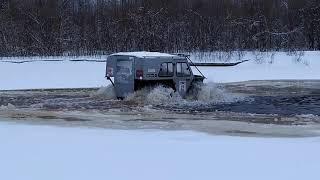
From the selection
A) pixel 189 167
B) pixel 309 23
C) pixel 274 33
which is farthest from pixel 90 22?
pixel 189 167

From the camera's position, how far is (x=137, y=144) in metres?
10.7

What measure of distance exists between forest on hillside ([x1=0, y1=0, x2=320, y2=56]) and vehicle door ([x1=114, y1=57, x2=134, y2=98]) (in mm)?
21254

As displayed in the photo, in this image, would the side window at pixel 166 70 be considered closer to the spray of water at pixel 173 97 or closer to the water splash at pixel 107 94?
the spray of water at pixel 173 97

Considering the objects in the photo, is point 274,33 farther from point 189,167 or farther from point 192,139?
point 189,167

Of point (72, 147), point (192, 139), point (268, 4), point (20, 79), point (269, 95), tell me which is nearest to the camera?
point (72, 147)

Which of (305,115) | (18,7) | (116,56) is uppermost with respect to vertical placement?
(18,7)

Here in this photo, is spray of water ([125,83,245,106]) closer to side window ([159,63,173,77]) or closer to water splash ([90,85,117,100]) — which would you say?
side window ([159,63,173,77])

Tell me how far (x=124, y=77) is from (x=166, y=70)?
4.91ft

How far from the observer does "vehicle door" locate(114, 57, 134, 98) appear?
20.2 m

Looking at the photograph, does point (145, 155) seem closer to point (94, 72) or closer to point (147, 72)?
point (147, 72)

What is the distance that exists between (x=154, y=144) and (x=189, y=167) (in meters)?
2.14

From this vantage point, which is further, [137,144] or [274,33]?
[274,33]

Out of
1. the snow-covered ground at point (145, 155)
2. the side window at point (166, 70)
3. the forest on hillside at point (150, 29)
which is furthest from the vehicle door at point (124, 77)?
the forest on hillside at point (150, 29)

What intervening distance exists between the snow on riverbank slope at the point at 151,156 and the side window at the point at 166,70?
25.9 ft
